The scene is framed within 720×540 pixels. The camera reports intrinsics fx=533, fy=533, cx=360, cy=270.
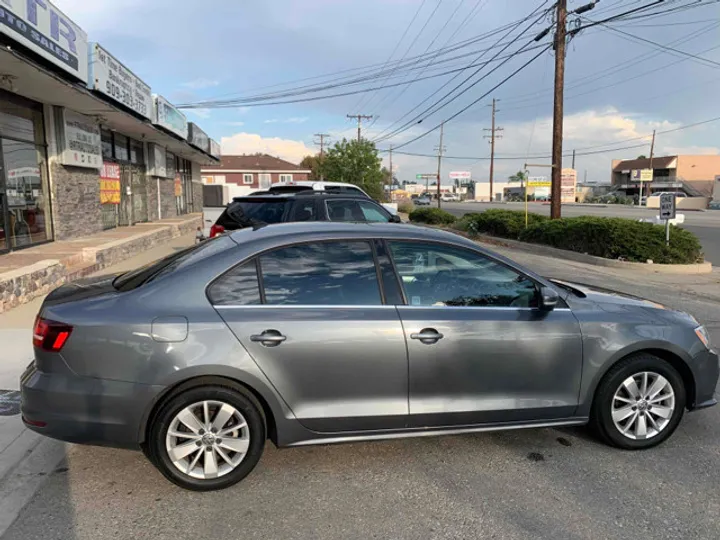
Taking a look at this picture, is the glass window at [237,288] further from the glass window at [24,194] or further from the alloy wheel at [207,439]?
the glass window at [24,194]

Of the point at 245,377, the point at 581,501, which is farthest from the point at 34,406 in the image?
the point at 581,501

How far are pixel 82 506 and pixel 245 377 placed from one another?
1186mm

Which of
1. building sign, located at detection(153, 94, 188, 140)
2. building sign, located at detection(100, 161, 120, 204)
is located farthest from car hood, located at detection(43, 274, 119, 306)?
building sign, located at detection(153, 94, 188, 140)

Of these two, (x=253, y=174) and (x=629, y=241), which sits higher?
(x=253, y=174)

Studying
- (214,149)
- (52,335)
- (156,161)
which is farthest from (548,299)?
(214,149)

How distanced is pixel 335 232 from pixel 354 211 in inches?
221

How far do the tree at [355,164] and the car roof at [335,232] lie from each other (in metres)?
38.0

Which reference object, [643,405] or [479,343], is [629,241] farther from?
[479,343]

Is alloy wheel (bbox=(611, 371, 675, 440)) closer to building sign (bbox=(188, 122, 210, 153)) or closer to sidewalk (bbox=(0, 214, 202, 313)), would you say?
sidewalk (bbox=(0, 214, 202, 313))

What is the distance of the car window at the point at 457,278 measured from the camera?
11.7 feet

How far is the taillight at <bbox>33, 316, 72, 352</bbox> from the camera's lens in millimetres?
3061

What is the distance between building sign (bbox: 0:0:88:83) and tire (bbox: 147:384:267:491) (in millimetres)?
7556

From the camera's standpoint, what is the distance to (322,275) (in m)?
3.44

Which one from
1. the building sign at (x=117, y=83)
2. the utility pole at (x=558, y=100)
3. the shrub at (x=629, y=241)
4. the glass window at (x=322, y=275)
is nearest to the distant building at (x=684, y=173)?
the utility pole at (x=558, y=100)
